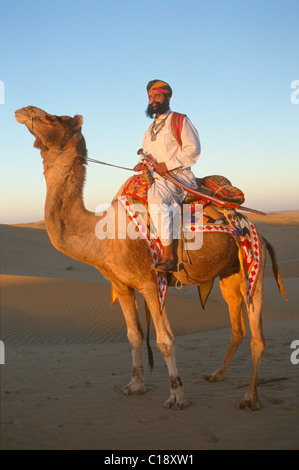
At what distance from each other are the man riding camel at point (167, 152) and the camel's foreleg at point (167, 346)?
517mm

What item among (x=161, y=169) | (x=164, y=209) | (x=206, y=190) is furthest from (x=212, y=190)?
(x=164, y=209)

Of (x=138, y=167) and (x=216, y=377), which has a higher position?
(x=138, y=167)

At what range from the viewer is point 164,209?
15.2 ft

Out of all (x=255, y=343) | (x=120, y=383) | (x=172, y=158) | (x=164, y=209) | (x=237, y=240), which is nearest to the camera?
(x=164, y=209)

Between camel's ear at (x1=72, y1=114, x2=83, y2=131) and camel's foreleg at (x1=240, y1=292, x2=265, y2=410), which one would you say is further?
camel's ear at (x1=72, y1=114, x2=83, y2=131)

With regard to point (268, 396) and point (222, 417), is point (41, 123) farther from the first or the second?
point (268, 396)

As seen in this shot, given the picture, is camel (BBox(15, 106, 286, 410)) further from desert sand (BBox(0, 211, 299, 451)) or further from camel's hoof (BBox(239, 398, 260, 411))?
desert sand (BBox(0, 211, 299, 451))

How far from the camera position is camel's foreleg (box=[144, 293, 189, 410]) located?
4.71 meters

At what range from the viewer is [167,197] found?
15.6 ft

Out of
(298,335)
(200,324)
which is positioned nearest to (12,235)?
(200,324)

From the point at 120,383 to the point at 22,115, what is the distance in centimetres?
396

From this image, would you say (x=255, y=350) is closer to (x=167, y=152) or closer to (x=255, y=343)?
(x=255, y=343)

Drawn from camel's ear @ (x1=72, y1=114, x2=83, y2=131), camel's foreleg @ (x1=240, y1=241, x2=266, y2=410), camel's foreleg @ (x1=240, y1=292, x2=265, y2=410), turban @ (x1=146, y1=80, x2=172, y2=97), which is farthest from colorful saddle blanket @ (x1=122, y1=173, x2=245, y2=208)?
camel's foreleg @ (x1=240, y1=292, x2=265, y2=410)

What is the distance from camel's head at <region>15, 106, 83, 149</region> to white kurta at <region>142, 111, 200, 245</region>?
3.32ft
